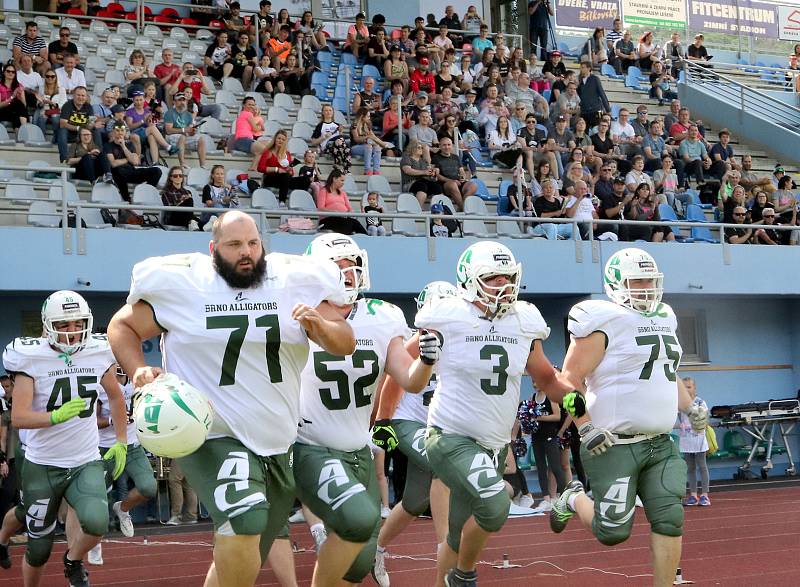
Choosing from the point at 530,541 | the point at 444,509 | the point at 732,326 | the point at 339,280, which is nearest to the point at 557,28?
the point at 732,326

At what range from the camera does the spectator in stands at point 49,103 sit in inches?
656

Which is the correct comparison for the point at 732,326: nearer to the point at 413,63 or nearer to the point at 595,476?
the point at 413,63

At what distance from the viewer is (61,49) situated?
699 inches

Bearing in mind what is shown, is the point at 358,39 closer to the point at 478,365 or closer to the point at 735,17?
the point at 735,17

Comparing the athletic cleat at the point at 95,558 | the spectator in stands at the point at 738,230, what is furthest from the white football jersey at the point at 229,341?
the spectator in stands at the point at 738,230

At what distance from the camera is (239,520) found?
17.5ft

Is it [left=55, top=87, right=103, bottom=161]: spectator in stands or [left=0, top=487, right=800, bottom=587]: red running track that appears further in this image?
[left=55, top=87, right=103, bottom=161]: spectator in stands

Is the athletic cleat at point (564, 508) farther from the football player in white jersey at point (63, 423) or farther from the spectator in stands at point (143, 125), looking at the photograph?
the spectator in stands at point (143, 125)

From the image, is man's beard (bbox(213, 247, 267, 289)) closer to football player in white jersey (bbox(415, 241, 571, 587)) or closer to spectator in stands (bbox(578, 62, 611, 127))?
football player in white jersey (bbox(415, 241, 571, 587))

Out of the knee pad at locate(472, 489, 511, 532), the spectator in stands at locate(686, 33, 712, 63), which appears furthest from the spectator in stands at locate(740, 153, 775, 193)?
the knee pad at locate(472, 489, 511, 532)

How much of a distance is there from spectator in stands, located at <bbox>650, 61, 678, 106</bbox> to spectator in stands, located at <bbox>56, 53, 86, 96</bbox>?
12.1 m

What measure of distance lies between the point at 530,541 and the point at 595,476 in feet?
15.4

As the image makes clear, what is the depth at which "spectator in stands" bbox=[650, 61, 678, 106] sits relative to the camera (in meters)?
24.2

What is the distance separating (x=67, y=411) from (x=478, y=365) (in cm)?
283
